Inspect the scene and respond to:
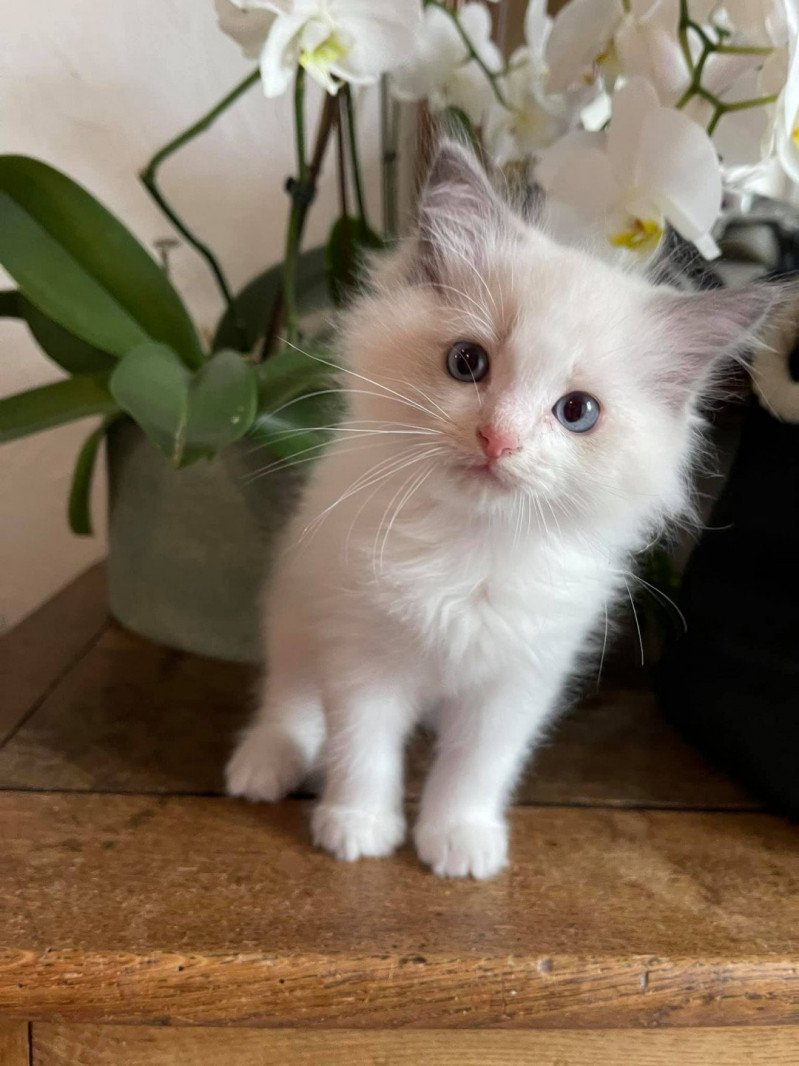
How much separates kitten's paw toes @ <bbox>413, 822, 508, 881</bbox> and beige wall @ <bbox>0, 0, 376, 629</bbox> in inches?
32.0

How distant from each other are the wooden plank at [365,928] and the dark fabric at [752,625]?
8 cm

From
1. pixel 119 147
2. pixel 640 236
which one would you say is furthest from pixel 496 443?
pixel 119 147

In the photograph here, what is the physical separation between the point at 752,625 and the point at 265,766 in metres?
0.44

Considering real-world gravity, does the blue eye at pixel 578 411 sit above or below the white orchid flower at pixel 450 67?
below

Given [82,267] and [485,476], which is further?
[82,267]

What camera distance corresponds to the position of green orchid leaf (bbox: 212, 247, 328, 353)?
3.29 feet

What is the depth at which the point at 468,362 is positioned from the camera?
0.61 metres

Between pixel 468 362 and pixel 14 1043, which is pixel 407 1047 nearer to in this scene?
pixel 14 1043

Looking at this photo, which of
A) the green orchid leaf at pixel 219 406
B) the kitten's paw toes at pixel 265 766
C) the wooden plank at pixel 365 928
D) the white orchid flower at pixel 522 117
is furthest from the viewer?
the white orchid flower at pixel 522 117

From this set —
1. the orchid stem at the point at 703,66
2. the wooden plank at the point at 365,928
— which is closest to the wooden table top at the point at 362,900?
the wooden plank at the point at 365,928

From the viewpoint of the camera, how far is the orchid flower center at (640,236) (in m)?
0.67

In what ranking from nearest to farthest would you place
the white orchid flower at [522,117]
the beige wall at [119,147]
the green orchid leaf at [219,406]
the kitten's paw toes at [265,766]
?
the green orchid leaf at [219,406]
the kitten's paw toes at [265,766]
the white orchid flower at [522,117]
the beige wall at [119,147]

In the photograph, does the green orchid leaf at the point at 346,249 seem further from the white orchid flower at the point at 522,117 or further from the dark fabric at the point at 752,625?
the dark fabric at the point at 752,625

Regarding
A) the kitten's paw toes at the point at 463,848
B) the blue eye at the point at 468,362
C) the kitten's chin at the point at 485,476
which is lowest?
the kitten's paw toes at the point at 463,848
